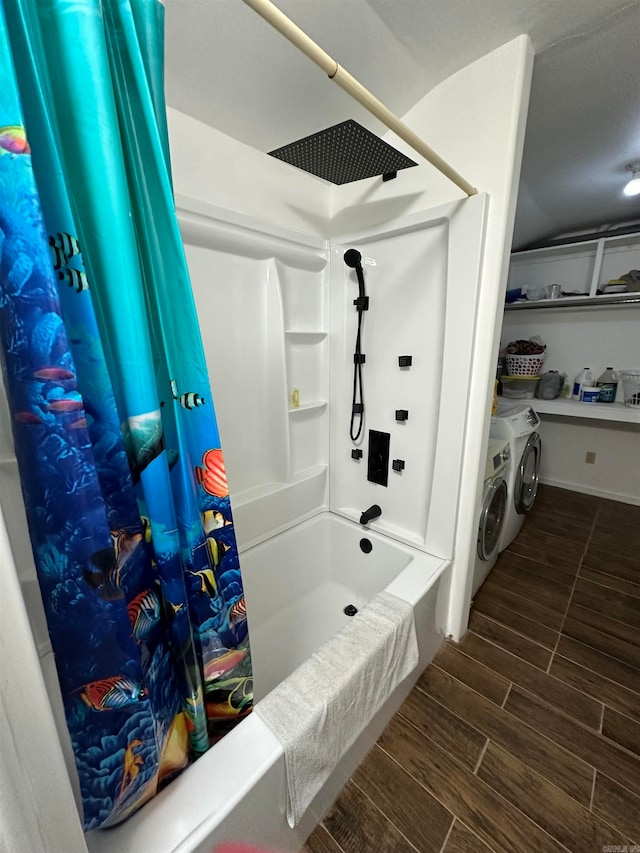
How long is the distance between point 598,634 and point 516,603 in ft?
1.27

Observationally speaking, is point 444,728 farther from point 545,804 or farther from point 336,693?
point 336,693

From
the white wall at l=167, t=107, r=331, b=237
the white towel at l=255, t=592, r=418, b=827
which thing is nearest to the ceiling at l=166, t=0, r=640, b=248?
the white wall at l=167, t=107, r=331, b=237

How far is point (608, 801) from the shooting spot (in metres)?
1.18

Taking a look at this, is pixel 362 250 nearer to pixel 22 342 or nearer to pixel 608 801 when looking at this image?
pixel 22 342

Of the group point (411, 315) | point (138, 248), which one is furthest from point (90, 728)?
point (411, 315)

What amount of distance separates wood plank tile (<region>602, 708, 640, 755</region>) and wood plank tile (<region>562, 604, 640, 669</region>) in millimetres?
346

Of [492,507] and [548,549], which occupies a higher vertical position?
[492,507]

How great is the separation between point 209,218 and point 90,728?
1647 millimetres

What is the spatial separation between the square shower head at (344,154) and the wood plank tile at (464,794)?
7.15 ft

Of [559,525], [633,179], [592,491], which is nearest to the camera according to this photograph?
[633,179]

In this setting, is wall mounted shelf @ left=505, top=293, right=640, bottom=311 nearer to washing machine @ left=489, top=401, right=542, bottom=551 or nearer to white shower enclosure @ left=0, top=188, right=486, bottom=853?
washing machine @ left=489, top=401, right=542, bottom=551

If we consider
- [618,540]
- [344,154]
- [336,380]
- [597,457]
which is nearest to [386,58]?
[344,154]

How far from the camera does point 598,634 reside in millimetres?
1850

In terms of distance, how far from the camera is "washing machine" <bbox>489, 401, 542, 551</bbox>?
2191 mm
